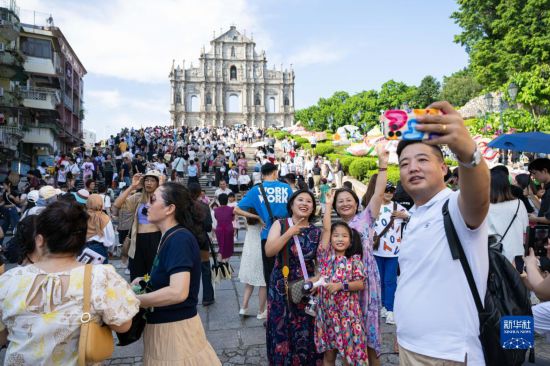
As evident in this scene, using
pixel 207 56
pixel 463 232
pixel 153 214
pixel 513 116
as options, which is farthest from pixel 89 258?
pixel 207 56

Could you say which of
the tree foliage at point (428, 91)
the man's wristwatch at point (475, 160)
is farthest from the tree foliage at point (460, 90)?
the man's wristwatch at point (475, 160)

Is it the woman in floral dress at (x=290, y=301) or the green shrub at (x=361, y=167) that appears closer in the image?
the woman in floral dress at (x=290, y=301)

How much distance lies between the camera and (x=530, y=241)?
274cm

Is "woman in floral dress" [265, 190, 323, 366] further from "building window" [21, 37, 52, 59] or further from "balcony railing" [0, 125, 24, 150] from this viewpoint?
"building window" [21, 37, 52, 59]

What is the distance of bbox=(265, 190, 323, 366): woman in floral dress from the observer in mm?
3221

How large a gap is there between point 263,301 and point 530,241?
10.2ft

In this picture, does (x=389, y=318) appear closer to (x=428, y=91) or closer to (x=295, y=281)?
(x=295, y=281)

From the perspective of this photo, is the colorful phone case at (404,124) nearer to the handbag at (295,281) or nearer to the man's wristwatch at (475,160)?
the man's wristwatch at (475,160)

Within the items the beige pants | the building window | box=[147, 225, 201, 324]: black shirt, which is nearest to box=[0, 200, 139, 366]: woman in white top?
box=[147, 225, 201, 324]: black shirt

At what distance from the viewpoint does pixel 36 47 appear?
27.2 m

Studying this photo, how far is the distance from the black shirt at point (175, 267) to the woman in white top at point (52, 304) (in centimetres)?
39

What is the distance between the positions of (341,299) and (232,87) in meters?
76.5

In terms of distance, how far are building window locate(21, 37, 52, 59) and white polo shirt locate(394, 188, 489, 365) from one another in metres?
31.7

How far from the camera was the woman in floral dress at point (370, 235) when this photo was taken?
3293 millimetres
